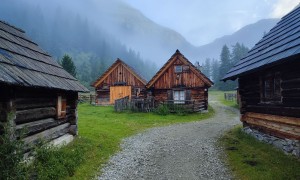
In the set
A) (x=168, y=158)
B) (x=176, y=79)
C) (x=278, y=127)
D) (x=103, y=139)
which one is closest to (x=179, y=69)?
(x=176, y=79)

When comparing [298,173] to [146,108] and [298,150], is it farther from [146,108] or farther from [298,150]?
[146,108]

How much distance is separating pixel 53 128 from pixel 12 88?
12.0 ft

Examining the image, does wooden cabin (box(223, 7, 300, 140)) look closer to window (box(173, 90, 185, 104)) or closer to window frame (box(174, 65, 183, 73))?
window (box(173, 90, 185, 104))

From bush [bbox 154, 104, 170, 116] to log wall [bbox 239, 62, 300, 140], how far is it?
1105 cm

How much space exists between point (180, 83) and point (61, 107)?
58.7ft

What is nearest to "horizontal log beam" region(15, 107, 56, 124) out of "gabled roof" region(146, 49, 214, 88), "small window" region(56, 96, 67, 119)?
"small window" region(56, 96, 67, 119)

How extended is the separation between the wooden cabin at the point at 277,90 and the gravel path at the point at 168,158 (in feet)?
8.35

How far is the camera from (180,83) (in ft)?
93.0

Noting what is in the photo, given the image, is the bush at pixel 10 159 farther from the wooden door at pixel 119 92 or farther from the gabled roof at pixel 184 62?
the wooden door at pixel 119 92

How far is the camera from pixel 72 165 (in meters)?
8.80

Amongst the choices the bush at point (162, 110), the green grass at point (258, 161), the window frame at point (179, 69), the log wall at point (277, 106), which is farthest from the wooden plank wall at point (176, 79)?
the green grass at point (258, 161)

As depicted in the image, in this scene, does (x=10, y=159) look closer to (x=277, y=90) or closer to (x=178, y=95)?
(x=277, y=90)

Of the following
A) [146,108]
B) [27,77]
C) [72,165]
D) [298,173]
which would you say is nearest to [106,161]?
[72,165]

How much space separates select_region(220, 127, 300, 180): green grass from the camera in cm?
821
